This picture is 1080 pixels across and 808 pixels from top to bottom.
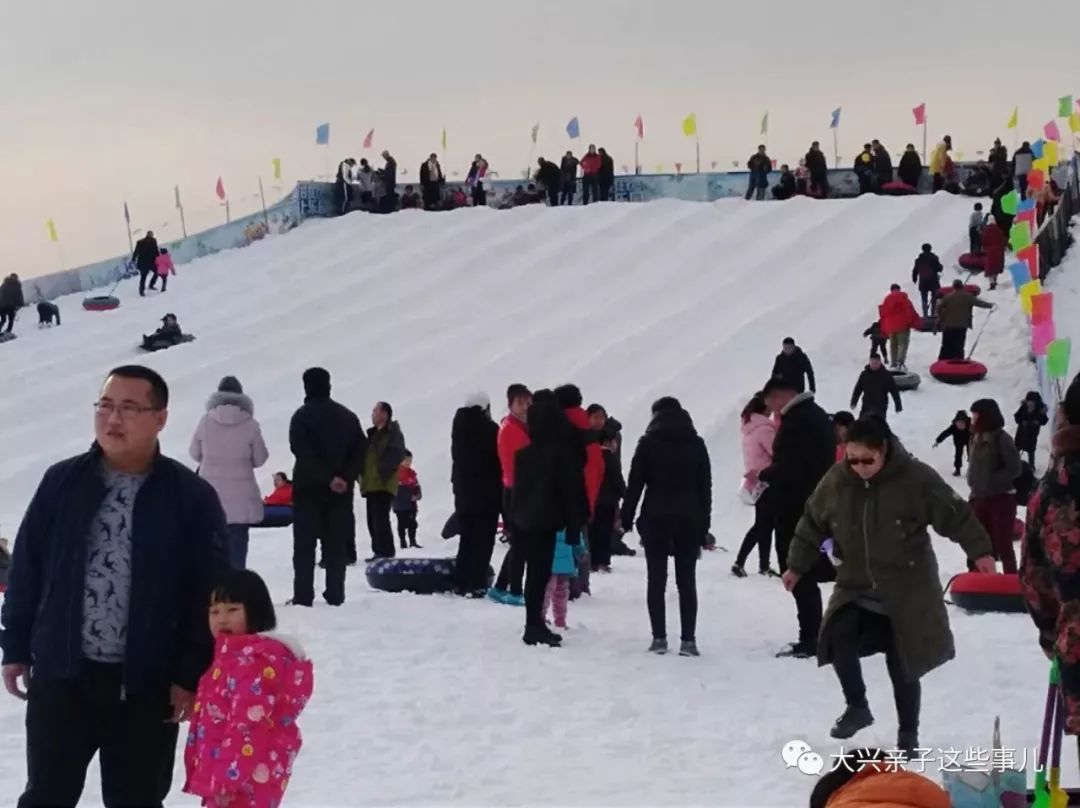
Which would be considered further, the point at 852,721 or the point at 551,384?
the point at 551,384

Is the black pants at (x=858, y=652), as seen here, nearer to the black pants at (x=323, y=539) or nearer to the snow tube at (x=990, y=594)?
the snow tube at (x=990, y=594)

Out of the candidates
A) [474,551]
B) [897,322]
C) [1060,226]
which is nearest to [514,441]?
→ [474,551]

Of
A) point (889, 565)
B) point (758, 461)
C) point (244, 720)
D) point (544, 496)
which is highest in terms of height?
point (244, 720)

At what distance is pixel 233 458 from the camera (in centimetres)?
1069

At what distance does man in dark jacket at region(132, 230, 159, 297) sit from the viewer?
110ft

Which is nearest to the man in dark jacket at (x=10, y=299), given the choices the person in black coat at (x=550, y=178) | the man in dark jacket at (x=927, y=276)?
the person in black coat at (x=550, y=178)

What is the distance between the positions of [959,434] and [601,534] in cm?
555

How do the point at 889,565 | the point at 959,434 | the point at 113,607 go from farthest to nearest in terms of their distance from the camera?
→ the point at 959,434 < the point at 889,565 < the point at 113,607

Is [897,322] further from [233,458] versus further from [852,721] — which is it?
[852,721]

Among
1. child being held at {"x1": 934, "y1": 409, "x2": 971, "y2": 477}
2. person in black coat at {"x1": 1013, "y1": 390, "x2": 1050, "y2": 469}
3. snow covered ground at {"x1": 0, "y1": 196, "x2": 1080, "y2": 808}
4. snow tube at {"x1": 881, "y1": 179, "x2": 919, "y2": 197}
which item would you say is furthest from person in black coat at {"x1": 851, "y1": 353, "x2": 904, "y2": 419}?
snow tube at {"x1": 881, "y1": 179, "x2": 919, "y2": 197}

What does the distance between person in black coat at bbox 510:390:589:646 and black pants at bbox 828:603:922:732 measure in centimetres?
264

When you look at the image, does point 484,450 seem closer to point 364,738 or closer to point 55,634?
point 364,738

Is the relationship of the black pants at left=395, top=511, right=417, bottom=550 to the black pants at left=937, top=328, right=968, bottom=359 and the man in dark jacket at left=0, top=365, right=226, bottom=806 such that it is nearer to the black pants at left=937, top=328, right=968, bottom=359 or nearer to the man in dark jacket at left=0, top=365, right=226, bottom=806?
the black pants at left=937, top=328, right=968, bottom=359

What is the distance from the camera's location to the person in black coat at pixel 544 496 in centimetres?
967
